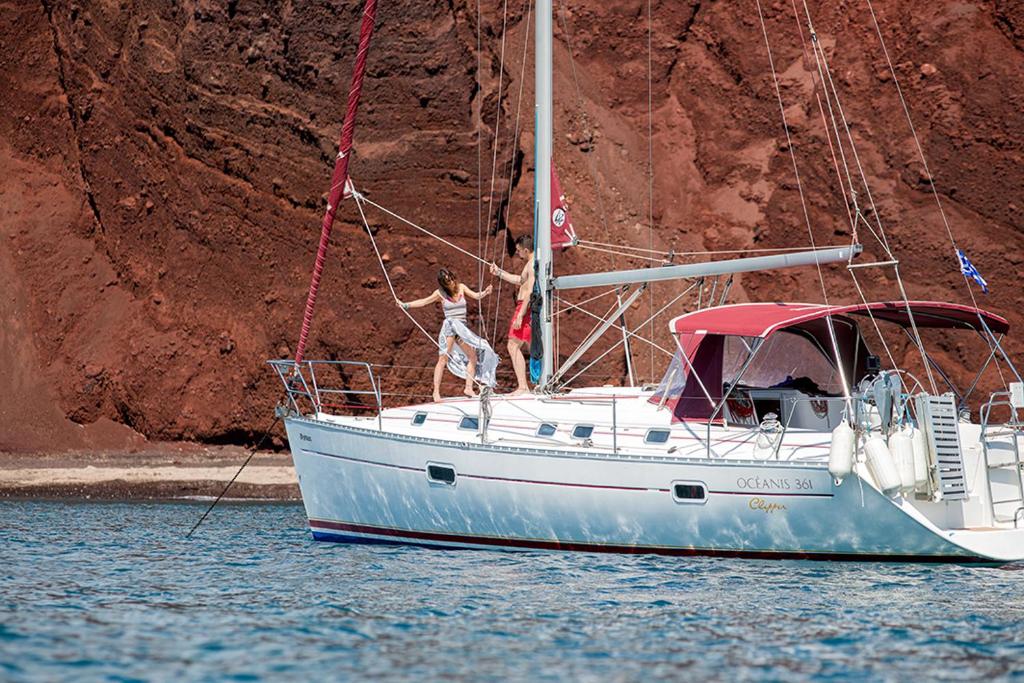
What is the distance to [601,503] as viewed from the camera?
15.0 metres

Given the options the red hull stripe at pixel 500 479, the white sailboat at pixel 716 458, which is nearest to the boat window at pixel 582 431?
the white sailboat at pixel 716 458

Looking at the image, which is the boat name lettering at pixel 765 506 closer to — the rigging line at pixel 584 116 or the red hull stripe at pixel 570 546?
the red hull stripe at pixel 570 546

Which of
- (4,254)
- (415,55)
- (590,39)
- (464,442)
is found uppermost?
(590,39)

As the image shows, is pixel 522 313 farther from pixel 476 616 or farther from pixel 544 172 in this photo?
pixel 476 616

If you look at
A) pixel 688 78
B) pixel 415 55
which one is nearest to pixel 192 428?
pixel 415 55

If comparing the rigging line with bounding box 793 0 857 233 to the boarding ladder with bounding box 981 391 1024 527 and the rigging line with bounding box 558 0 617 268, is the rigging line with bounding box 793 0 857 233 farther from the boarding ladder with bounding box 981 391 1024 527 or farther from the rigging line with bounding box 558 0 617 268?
the boarding ladder with bounding box 981 391 1024 527

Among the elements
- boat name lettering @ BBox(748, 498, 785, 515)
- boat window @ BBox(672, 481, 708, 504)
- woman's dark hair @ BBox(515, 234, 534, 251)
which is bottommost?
boat name lettering @ BBox(748, 498, 785, 515)

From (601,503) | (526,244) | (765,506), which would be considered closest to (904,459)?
(765,506)

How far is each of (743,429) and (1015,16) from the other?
16.4 metres

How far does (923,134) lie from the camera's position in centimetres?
2806

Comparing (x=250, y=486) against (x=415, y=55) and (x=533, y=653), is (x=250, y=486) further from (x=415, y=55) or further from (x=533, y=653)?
(x=533, y=653)

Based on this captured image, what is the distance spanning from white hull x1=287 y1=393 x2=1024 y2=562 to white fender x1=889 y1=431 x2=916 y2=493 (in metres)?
0.21

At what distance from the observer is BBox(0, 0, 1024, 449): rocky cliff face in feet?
86.6

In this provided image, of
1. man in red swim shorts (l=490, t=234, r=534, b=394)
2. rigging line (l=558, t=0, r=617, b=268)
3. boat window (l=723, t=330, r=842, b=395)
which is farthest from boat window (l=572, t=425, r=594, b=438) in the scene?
rigging line (l=558, t=0, r=617, b=268)
